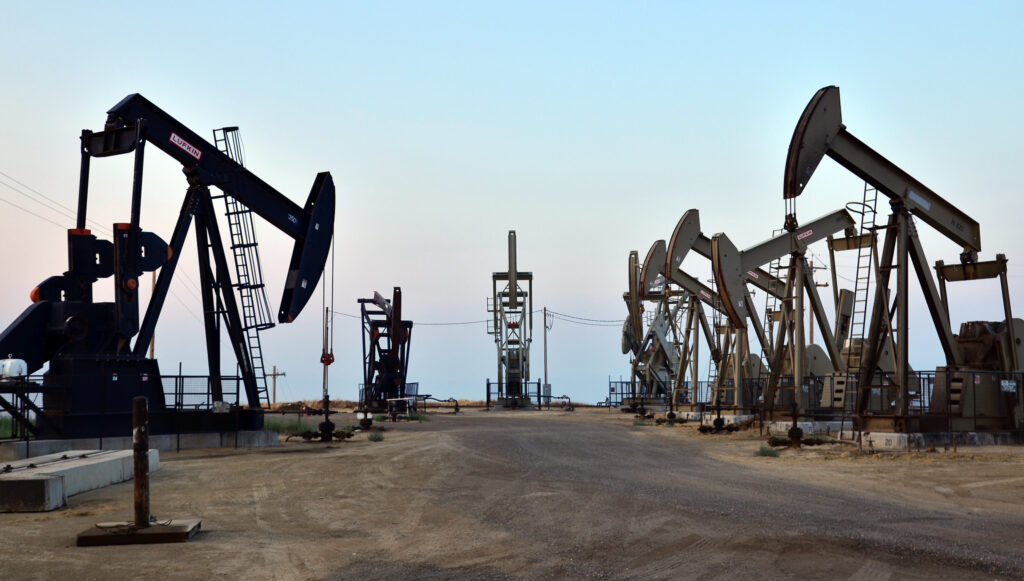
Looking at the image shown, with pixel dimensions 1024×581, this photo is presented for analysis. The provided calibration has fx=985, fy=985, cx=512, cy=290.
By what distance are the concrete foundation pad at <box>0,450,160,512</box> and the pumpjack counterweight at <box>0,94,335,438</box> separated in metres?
3.76

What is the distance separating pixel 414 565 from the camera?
287 inches

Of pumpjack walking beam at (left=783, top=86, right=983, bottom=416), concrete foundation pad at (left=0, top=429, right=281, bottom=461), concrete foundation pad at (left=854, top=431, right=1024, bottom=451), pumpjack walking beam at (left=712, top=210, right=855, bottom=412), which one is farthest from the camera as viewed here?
pumpjack walking beam at (left=712, top=210, right=855, bottom=412)

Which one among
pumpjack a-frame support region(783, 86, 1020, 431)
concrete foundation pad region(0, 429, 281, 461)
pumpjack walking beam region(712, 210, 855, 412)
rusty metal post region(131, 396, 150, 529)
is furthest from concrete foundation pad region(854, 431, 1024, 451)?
rusty metal post region(131, 396, 150, 529)

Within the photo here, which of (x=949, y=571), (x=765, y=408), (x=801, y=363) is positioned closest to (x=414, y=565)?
(x=949, y=571)

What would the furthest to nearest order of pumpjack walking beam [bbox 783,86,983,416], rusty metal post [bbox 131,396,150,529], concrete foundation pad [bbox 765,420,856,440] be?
1. concrete foundation pad [bbox 765,420,856,440]
2. pumpjack walking beam [bbox 783,86,983,416]
3. rusty metal post [bbox 131,396,150,529]

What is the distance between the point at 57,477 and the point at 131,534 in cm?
304

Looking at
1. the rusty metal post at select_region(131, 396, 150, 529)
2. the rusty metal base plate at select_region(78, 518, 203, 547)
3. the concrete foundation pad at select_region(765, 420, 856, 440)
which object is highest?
the rusty metal post at select_region(131, 396, 150, 529)

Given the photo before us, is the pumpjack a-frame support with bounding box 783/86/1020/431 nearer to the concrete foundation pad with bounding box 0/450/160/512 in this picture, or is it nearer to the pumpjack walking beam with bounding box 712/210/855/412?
the pumpjack walking beam with bounding box 712/210/855/412

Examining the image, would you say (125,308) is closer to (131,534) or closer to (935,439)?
(131,534)

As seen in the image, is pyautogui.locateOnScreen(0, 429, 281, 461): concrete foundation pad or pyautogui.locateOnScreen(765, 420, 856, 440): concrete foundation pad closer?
pyautogui.locateOnScreen(0, 429, 281, 461): concrete foundation pad

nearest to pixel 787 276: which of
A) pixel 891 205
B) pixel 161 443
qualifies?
pixel 891 205

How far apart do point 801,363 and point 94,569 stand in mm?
18601

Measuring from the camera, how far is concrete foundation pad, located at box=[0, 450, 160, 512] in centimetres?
Result: 1016

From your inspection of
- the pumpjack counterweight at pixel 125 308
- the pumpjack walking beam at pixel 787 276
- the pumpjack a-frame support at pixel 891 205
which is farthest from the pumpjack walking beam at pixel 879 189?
the pumpjack counterweight at pixel 125 308
